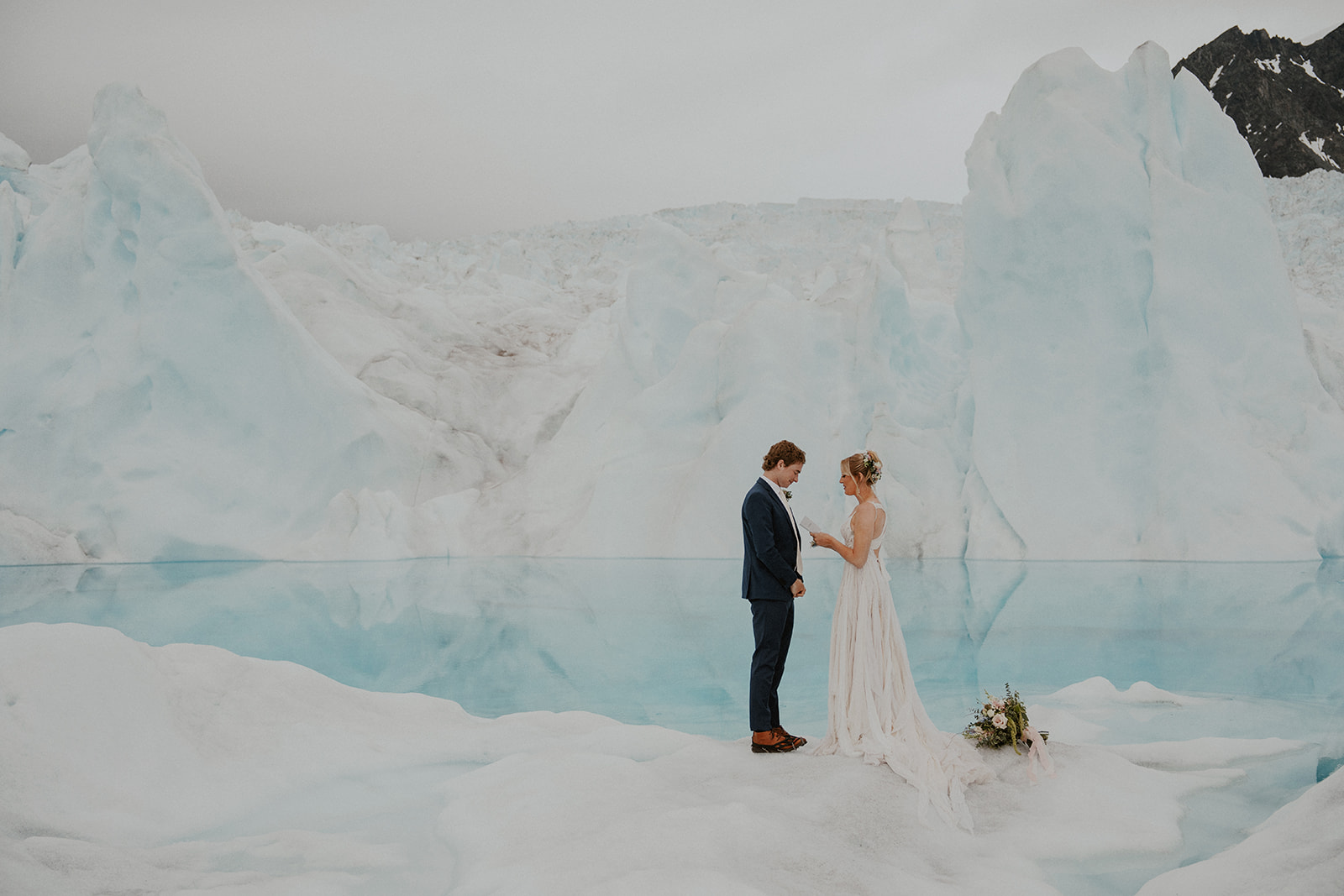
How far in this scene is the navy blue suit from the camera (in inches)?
161

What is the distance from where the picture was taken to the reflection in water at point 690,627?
6.64 m

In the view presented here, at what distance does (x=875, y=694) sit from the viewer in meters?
4.06

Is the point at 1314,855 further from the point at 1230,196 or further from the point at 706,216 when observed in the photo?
the point at 706,216

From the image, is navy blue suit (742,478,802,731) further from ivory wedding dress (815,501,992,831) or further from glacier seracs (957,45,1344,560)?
glacier seracs (957,45,1344,560)

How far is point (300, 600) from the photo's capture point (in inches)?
450

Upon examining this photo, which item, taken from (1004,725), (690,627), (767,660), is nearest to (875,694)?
(767,660)

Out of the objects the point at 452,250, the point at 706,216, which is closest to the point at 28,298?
the point at 452,250

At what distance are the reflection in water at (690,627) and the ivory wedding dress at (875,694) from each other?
1.32m

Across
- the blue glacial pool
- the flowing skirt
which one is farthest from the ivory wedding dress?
the blue glacial pool

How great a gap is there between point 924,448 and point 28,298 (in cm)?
1741

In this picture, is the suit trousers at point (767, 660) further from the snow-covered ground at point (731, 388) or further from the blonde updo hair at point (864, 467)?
the snow-covered ground at point (731, 388)

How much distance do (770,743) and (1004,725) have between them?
3.44 ft

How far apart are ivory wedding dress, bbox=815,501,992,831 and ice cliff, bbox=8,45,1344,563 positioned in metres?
12.4

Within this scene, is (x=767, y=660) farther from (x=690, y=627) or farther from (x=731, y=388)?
(x=731, y=388)
